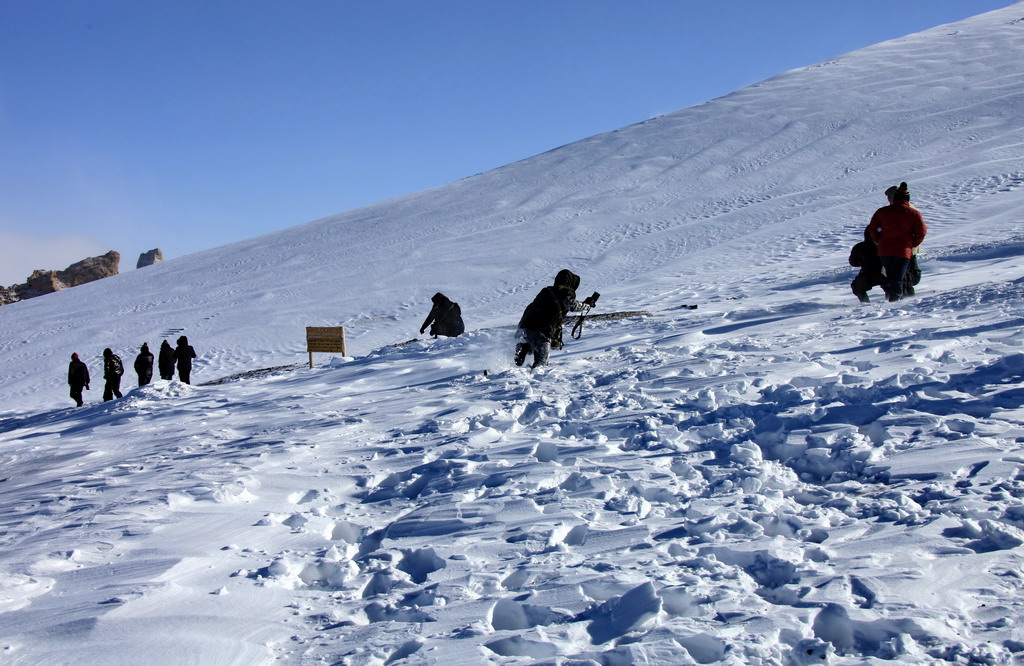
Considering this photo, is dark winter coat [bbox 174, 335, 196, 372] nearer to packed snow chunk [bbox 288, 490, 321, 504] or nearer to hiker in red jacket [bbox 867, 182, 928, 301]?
packed snow chunk [bbox 288, 490, 321, 504]

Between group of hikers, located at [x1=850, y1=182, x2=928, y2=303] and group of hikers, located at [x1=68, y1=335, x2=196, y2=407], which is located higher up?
group of hikers, located at [x1=850, y1=182, x2=928, y2=303]

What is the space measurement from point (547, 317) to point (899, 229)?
170 inches

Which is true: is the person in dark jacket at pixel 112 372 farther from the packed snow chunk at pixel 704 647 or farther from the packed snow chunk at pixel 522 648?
the packed snow chunk at pixel 704 647

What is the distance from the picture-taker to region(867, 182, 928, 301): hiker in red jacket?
9102 millimetres

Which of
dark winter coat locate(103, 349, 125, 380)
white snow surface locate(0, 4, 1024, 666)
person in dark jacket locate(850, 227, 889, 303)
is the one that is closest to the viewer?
white snow surface locate(0, 4, 1024, 666)

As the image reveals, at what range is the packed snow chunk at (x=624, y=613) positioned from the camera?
309cm

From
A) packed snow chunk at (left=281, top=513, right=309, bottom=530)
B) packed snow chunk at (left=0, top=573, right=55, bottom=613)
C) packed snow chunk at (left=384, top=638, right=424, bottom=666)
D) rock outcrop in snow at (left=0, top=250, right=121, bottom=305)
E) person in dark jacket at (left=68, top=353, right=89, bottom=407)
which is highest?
rock outcrop in snow at (left=0, top=250, right=121, bottom=305)

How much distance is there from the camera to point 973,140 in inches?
1190

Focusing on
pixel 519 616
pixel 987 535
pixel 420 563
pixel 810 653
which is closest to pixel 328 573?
pixel 420 563

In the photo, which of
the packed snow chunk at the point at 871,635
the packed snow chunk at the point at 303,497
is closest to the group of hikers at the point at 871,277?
the packed snow chunk at the point at 303,497

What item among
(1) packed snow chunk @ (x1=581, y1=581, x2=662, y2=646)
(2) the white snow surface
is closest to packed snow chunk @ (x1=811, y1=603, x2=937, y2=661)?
(2) the white snow surface

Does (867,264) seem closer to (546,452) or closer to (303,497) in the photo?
(546,452)

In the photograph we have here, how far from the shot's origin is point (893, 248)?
923cm

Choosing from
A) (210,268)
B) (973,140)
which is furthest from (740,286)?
(210,268)
